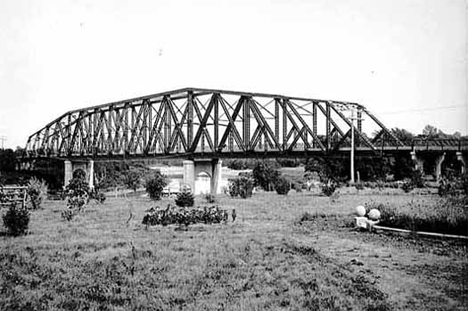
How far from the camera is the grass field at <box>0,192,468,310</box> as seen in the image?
30.6ft

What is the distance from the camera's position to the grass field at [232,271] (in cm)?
934

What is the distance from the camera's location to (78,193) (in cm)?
3384

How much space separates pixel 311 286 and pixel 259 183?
53665 mm

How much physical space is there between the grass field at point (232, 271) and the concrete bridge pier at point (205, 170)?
36441 mm

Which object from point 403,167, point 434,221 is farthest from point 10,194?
point 403,167

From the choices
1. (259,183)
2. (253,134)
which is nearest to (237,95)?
(253,134)

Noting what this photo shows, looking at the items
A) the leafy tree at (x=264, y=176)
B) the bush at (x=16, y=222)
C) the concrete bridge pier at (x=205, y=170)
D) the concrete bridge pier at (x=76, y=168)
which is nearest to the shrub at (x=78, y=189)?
the bush at (x=16, y=222)

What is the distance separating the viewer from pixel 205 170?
2303 inches

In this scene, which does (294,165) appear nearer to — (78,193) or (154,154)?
(154,154)

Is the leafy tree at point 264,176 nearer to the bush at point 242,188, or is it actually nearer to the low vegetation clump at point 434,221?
the bush at point 242,188

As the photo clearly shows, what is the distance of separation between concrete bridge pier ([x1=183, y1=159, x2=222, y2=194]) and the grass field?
36.4 metres

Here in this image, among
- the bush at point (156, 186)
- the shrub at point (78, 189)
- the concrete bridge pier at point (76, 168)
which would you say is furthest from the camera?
the concrete bridge pier at point (76, 168)

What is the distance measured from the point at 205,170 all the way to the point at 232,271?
153ft

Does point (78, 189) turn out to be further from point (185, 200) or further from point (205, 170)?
point (205, 170)
